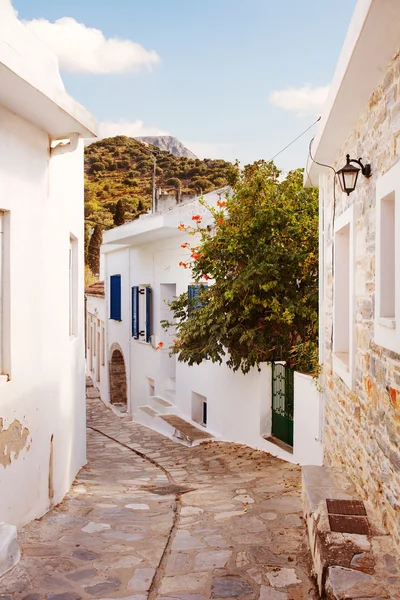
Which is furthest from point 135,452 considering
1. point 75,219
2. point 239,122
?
point 239,122

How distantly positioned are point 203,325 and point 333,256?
369 cm

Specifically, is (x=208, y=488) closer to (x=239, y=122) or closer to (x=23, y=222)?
(x=23, y=222)

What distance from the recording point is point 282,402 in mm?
9094

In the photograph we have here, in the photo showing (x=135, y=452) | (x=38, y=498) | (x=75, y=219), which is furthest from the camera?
(x=135, y=452)

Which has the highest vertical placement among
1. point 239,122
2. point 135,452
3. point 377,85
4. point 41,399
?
point 239,122

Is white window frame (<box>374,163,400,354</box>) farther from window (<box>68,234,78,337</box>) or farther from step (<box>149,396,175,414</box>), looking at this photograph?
step (<box>149,396,175,414</box>)

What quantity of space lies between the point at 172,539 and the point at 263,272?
4579mm

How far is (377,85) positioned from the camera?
4297 mm

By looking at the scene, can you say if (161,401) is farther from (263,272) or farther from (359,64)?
(359,64)

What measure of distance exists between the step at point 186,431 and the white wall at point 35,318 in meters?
3.78

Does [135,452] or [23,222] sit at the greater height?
[23,222]

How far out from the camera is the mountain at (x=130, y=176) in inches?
1459

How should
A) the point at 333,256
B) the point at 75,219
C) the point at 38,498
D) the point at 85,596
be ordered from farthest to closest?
the point at 75,219, the point at 333,256, the point at 38,498, the point at 85,596

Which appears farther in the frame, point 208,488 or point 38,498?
point 208,488
